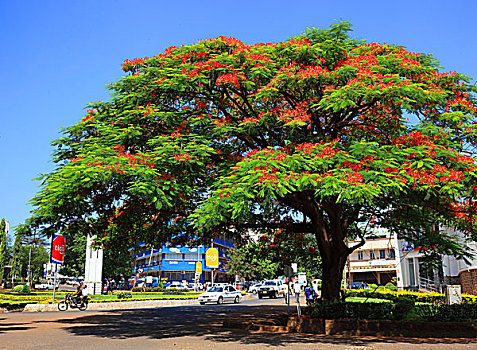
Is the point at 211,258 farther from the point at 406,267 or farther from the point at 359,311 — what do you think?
the point at 359,311

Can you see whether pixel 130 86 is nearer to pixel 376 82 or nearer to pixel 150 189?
pixel 150 189

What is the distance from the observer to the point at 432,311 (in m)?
16.0

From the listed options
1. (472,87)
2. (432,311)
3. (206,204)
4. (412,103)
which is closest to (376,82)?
(412,103)

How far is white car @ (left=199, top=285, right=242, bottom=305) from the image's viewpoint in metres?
38.4

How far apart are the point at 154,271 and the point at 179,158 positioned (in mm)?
87910

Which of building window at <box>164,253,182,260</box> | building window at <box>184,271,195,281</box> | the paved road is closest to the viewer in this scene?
the paved road

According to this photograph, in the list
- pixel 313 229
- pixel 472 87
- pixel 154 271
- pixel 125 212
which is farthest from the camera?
pixel 154 271

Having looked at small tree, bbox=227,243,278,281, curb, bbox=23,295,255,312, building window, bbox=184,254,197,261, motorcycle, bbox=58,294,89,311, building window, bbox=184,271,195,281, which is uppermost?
building window, bbox=184,254,197,261

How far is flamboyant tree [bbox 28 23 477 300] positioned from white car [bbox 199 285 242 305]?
22040 millimetres

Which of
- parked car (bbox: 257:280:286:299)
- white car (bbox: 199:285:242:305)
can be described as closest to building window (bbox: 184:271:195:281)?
parked car (bbox: 257:280:286:299)

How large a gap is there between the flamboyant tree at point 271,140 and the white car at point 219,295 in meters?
22.0

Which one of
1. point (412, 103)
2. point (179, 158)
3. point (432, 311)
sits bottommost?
point (432, 311)

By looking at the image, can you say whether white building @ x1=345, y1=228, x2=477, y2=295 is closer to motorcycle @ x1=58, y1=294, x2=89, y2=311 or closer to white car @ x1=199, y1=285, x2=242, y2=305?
white car @ x1=199, y1=285, x2=242, y2=305

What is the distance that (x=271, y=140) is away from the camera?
16562 mm
